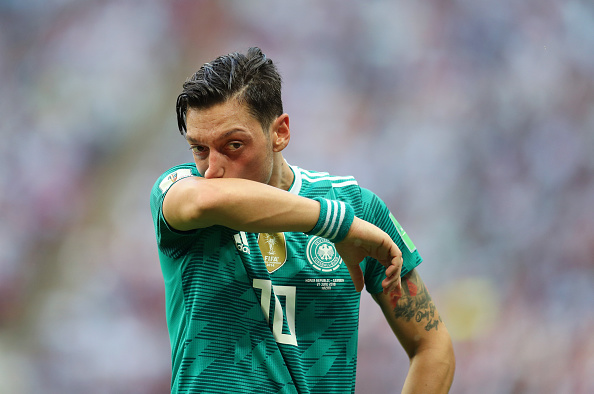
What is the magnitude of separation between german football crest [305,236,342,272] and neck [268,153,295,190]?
0.17 m

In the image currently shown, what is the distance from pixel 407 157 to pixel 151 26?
1.40 m

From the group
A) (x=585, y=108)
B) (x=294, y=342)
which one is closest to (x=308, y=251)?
(x=294, y=342)

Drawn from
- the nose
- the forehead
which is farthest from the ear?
the nose

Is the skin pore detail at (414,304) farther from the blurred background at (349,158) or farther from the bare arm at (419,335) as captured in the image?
the blurred background at (349,158)

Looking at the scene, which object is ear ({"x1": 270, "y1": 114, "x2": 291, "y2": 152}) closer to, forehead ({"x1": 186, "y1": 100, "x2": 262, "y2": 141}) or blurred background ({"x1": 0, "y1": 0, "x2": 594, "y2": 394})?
forehead ({"x1": 186, "y1": 100, "x2": 262, "y2": 141})

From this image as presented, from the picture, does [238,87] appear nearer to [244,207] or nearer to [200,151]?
[200,151]

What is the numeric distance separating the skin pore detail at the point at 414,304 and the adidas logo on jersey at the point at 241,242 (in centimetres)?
49

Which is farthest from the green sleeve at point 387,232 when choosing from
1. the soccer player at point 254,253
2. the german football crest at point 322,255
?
the german football crest at point 322,255

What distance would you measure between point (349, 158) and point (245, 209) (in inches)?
69.7

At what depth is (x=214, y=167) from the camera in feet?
4.95

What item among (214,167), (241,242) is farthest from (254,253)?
(214,167)

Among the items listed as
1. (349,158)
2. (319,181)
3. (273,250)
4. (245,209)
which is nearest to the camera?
(245,209)

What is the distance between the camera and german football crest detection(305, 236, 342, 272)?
1.72 metres

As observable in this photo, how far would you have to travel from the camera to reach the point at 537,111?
322 cm
